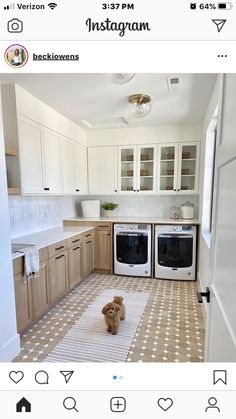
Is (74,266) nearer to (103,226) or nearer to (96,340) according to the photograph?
(103,226)

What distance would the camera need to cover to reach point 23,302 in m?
1.86

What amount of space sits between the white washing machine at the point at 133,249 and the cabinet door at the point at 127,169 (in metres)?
0.68

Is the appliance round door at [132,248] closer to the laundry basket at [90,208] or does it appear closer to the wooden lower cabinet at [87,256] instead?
the wooden lower cabinet at [87,256]

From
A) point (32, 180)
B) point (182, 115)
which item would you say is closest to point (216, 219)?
point (32, 180)

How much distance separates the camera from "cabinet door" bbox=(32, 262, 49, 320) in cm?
201

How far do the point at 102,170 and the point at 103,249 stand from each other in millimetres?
1333

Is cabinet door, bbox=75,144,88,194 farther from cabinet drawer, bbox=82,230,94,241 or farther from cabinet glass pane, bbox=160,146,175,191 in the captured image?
cabinet glass pane, bbox=160,146,175,191

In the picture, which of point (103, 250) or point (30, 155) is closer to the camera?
point (30, 155)
